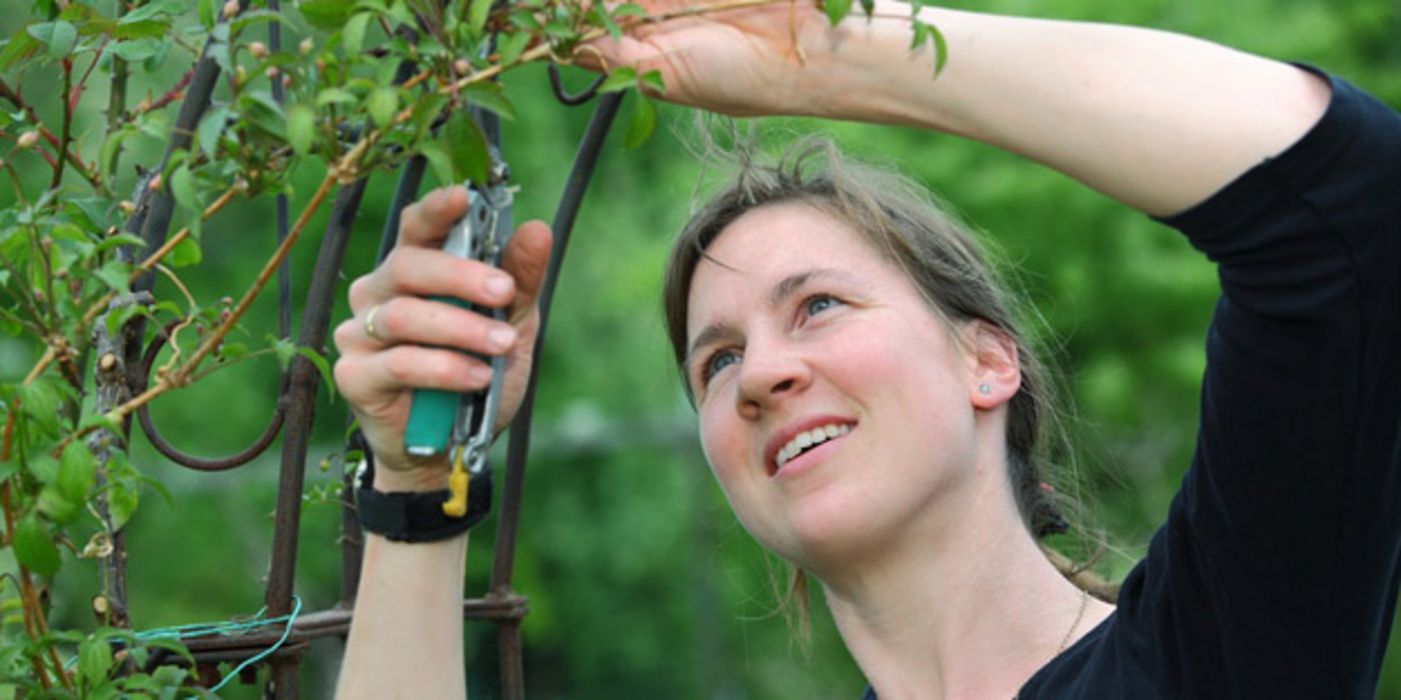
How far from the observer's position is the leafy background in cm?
888

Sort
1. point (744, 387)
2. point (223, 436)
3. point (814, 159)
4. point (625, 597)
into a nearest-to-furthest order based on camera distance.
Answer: point (744, 387), point (814, 159), point (223, 436), point (625, 597)

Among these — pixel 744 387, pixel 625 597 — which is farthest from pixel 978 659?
pixel 625 597

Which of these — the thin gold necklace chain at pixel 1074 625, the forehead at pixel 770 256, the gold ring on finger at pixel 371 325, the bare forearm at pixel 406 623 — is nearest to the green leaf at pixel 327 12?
the gold ring on finger at pixel 371 325

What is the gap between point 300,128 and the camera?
1.42 metres

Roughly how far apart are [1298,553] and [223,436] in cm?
1275

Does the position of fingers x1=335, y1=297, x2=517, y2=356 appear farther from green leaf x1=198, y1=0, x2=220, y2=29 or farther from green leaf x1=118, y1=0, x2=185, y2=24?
green leaf x1=118, y1=0, x2=185, y2=24

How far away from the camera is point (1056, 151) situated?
1618 mm

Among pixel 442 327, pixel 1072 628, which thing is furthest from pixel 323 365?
pixel 1072 628

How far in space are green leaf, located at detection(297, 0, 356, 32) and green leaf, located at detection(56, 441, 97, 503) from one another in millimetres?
417

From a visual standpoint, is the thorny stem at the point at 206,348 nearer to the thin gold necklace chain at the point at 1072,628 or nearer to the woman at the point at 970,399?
the woman at the point at 970,399

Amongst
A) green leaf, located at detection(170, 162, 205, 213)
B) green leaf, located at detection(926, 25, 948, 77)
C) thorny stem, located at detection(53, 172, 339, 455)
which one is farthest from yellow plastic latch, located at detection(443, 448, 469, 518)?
green leaf, located at detection(926, 25, 948, 77)

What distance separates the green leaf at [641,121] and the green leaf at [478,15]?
15 cm

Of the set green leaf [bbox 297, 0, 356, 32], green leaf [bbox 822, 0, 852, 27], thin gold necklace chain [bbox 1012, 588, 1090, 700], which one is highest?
green leaf [bbox 297, 0, 356, 32]

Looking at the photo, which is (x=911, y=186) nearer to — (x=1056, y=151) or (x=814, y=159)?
(x=814, y=159)
